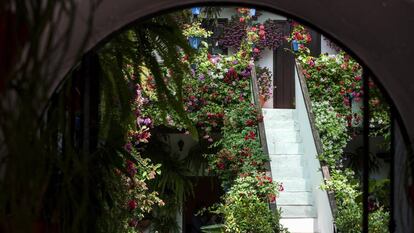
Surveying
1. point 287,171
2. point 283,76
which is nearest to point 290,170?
point 287,171

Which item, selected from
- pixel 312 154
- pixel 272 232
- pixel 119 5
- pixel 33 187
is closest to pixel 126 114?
pixel 119 5

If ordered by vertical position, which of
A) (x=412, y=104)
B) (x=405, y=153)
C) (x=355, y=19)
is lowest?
(x=405, y=153)

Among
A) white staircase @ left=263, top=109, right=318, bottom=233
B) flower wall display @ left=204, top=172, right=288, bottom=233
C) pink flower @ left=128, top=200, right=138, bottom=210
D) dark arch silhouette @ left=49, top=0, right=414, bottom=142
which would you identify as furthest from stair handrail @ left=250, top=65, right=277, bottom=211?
dark arch silhouette @ left=49, top=0, right=414, bottom=142

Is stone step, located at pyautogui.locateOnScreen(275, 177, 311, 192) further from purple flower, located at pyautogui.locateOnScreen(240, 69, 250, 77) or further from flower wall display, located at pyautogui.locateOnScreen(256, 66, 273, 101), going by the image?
flower wall display, located at pyautogui.locateOnScreen(256, 66, 273, 101)

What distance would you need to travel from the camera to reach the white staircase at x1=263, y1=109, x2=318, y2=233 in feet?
26.2

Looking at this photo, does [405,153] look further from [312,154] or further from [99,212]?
[312,154]

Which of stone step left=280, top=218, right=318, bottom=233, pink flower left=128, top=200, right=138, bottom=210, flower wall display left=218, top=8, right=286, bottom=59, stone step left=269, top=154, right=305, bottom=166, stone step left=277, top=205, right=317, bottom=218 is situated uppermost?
flower wall display left=218, top=8, right=286, bottom=59

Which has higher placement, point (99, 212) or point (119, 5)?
point (119, 5)

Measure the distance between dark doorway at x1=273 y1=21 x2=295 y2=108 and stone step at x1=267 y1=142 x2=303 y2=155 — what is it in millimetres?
2043

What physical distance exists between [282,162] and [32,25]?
747 centimetres

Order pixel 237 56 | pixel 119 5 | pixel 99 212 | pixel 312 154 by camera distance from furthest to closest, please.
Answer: pixel 237 56 → pixel 312 154 → pixel 99 212 → pixel 119 5

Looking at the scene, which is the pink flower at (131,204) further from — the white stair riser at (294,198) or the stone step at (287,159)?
the stone step at (287,159)

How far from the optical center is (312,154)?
8.38 m

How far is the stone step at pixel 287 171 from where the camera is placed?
8539mm
